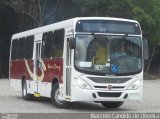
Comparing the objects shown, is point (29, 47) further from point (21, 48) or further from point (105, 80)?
point (105, 80)

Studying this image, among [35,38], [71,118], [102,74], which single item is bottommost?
[71,118]

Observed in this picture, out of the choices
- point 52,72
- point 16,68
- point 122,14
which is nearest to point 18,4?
point 122,14

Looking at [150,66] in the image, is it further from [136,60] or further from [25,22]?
[136,60]

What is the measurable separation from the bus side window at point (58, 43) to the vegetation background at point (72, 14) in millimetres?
24049

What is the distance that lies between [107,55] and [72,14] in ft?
97.3

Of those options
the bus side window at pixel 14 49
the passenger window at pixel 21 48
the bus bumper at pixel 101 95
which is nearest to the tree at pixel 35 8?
the bus side window at pixel 14 49

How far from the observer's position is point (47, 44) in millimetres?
20797

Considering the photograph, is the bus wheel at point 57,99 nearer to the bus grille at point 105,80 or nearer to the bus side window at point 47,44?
the bus side window at point 47,44

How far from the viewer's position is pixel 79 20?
60.3 feet

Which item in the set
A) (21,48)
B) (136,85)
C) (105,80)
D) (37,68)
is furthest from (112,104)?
(21,48)

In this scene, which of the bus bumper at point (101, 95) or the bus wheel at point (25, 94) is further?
the bus wheel at point (25, 94)

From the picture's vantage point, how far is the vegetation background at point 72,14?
4441 centimetres

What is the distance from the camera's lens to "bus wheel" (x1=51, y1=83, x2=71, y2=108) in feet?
62.9

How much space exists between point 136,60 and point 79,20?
2357 millimetres
